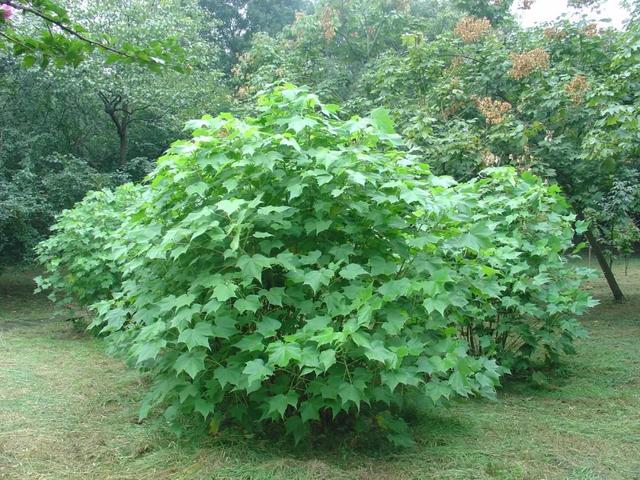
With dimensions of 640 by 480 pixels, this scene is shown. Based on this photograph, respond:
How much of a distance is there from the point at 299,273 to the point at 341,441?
0.99m

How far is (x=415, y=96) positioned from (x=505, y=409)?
5381mm

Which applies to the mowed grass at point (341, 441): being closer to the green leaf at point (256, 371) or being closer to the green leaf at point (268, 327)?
the green leaf at point (256, 371)

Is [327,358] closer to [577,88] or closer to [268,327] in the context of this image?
[268,327]

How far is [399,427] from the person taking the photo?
123 inches

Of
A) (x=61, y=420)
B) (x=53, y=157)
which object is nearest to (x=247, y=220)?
(x=61, y=420)

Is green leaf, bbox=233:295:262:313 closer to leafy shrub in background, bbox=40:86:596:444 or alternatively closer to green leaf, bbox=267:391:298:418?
leafy shrub in background, bbox=40:86:596:444

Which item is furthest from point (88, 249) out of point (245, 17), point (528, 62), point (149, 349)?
point (245, 17)

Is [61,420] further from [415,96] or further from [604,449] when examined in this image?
[415,96]

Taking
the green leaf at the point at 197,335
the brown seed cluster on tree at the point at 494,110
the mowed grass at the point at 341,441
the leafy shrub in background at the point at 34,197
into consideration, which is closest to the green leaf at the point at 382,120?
the green leaf at the point at 197,335

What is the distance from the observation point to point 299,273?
2.82 meters

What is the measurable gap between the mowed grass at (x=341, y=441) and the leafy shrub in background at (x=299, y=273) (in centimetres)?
19

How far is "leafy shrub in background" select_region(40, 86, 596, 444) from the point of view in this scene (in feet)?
8.98

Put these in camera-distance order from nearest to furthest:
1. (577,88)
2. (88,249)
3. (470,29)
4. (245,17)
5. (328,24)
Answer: (88,249) < (577,88) < (470,29) < (328,24) < (245,17)

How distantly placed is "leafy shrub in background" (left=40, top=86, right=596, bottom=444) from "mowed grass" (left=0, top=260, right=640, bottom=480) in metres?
0.19
